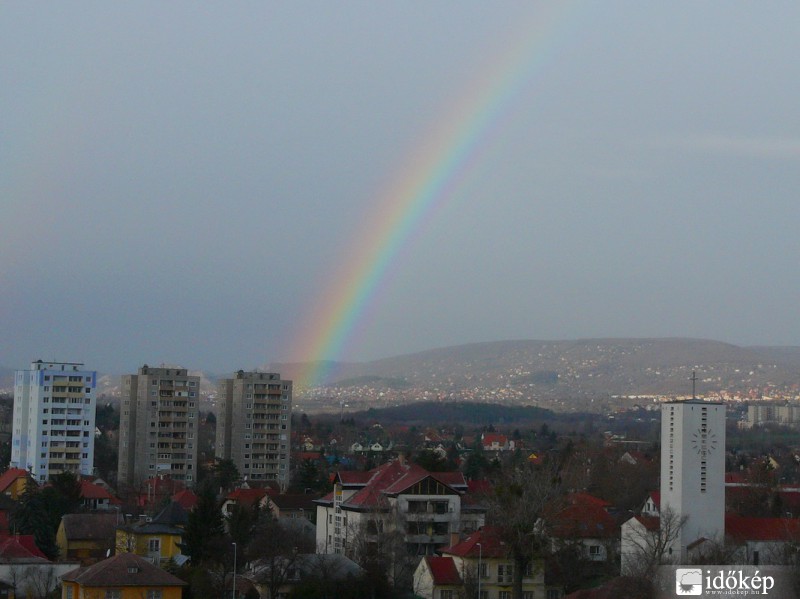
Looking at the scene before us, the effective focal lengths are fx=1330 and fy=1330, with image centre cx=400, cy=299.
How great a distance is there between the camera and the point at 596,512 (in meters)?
47.4

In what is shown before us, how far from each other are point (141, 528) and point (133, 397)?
4711 cm

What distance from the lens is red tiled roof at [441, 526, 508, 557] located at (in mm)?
40281

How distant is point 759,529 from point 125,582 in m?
20.6

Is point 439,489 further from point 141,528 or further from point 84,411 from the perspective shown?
point 84,411

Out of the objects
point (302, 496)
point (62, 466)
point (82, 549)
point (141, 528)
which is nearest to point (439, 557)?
point (141, 528)

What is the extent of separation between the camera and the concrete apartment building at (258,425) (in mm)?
94750

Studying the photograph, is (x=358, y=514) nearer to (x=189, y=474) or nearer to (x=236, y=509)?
(x=236, y=509)

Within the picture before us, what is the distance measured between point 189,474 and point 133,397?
7642 millimetres

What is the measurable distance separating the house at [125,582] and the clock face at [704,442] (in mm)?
17904

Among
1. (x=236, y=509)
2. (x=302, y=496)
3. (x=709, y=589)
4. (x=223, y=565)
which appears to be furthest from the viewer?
(x=302, y=496)

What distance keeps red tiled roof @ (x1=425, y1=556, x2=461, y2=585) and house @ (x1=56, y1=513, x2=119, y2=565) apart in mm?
14012

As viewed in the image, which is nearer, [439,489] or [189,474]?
[439,489]

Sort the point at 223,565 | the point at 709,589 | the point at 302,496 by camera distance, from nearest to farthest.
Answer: the point at 709,589
the point at 223,565
the point at 302,496

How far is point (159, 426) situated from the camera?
295 feet
